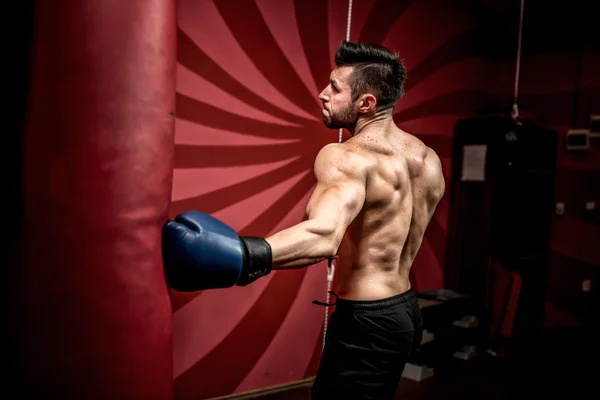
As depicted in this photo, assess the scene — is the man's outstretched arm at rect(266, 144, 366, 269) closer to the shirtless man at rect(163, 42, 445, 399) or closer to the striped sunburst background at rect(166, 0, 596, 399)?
the shirtless man at rect(163, 42, 445, 399)

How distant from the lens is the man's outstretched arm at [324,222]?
1304 mm

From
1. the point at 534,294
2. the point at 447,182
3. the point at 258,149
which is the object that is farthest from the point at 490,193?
the point at 258,149

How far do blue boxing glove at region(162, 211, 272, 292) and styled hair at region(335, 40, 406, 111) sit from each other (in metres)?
0.70

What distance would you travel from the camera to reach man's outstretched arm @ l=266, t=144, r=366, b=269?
4.28ft

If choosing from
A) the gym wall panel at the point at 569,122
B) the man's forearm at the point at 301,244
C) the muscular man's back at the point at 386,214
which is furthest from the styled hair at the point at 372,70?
the gym wall panel at the point at 569,122

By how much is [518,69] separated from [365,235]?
154 inches

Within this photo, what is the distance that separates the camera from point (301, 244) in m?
1.30

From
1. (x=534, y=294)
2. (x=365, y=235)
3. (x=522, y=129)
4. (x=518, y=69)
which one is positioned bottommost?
(x=534, y=294)

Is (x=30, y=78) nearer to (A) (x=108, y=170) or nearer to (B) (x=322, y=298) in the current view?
(A) (x=108, y=170)

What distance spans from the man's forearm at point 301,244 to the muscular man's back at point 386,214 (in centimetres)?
32

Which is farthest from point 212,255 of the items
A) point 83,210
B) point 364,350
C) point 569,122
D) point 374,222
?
point 569,122

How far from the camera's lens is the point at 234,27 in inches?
106

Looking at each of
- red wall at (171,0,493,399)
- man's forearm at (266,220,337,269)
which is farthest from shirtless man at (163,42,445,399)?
red wall at (171,0,493,399)

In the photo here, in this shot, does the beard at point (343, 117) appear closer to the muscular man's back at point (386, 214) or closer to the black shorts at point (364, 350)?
the muscular man's back at point (386, 214)
